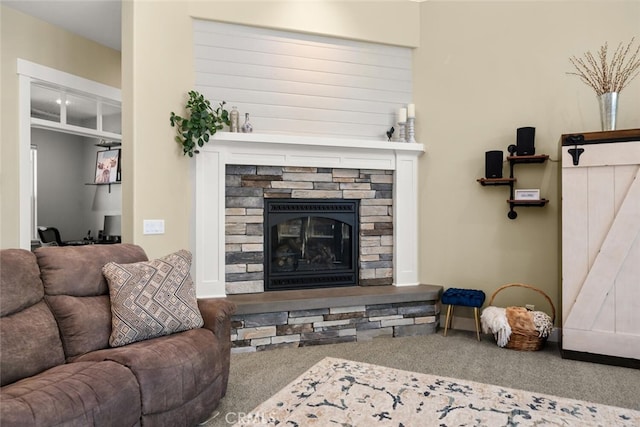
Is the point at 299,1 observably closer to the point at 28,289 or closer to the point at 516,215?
the point at 516,215

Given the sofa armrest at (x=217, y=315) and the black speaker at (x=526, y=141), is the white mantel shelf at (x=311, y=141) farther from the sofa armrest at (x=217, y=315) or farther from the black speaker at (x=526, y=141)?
the sofa armrest at (x=217, y=315)

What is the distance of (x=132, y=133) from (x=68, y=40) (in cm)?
203

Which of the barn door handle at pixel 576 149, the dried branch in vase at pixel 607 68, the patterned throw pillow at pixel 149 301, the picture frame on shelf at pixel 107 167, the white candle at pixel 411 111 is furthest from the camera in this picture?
the picture frame on shelf at pixel 107 167

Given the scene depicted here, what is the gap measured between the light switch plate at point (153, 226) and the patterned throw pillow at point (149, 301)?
3.35ft

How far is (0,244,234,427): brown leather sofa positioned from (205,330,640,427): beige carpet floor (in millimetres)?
332

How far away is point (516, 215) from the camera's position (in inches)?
148

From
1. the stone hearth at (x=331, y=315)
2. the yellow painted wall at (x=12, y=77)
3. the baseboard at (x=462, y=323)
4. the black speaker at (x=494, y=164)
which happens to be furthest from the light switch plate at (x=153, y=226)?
the black speaker at (x=494, y=164)

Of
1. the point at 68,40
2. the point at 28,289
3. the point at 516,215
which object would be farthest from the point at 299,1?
the point at 28,289

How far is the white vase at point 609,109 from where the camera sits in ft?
10.2

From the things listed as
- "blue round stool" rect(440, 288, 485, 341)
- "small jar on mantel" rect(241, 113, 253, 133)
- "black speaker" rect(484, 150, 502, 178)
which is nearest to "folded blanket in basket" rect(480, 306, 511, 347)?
"blue round stool" rect(440, 288, 485, 341)

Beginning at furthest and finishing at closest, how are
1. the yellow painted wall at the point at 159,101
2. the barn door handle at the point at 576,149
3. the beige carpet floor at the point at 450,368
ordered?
1. the yellow painted wall at the point at 159,101
2. the barn door handle at the point at 576,149
3. the beige carpet floor at the point at 450,368

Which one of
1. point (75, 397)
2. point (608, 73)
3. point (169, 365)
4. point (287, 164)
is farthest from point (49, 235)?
point (608, 73)

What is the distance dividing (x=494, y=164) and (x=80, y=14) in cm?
422

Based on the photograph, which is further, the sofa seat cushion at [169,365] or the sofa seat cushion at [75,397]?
the sofa seat cushion at [169,365]
